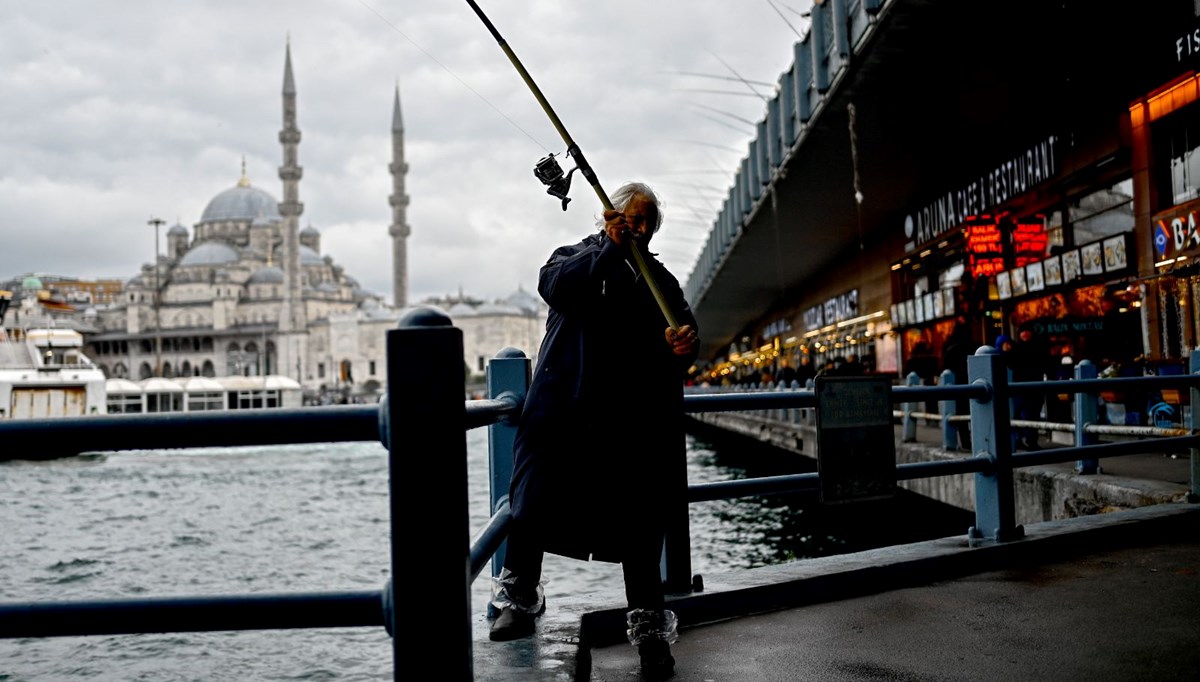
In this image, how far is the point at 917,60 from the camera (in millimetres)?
15070

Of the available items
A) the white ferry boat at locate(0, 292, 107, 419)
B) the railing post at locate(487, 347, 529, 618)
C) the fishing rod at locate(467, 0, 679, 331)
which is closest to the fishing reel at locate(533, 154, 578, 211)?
the fishing rod at locate(467, 0, 679, 331)

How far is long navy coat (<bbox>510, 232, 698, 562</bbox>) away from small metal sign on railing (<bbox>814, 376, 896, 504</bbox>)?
1.29 meters

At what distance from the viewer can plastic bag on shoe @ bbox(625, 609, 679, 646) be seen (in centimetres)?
315

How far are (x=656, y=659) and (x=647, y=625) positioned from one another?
4.2 inches

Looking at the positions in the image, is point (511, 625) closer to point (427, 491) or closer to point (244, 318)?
point (427, 491)

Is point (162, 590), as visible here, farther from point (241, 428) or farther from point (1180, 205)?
point (1180, 205)

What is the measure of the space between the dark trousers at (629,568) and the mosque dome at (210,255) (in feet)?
428

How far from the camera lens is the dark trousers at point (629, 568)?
3148 millimetres

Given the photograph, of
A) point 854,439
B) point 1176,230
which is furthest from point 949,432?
point 854,439

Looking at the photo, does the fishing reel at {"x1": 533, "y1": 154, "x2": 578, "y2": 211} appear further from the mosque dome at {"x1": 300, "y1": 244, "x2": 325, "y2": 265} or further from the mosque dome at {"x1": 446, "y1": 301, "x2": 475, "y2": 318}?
the mosque dome at {"x1": 300, "y1": 244, "x2": 325, "y2": 265}

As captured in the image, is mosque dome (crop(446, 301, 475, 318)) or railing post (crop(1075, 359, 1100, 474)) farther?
mosque dome (crop(446, 301, 475, 318))

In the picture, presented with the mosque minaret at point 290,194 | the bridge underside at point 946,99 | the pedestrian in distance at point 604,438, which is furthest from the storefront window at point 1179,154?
the mosque minaret at point 290,194

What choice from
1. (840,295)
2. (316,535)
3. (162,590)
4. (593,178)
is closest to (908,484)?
(316,535)

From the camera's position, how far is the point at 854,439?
443cm
